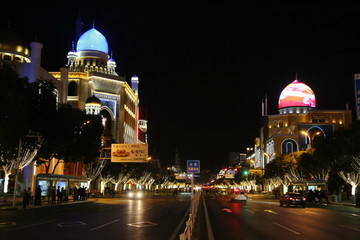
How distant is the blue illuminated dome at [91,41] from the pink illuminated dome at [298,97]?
58.6 metres

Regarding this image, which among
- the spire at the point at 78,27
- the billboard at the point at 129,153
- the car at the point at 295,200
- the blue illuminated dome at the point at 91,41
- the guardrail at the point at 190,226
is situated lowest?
the car at the point at 295,200

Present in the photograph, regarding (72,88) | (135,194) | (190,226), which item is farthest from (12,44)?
(190,226)

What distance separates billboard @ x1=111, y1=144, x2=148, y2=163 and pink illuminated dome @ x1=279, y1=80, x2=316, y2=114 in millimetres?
87546

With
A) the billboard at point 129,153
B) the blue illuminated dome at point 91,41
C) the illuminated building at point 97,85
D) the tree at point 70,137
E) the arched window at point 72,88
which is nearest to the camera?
the tree at point 70,137

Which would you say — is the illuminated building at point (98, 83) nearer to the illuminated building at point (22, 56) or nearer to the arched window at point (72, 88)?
the arched window at point (72, 88)

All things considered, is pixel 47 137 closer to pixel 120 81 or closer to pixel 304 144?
pixel 120 81

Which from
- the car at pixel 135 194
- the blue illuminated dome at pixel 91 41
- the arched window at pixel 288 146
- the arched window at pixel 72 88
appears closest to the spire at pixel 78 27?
the blue illuminated dome at pixel 91 41

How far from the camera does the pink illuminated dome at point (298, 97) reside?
122188 mm

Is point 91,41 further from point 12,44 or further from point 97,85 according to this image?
point 12,44

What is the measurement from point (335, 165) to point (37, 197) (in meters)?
33.8

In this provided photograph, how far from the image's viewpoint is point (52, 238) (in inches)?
542

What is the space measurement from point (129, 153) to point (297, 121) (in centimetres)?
8762

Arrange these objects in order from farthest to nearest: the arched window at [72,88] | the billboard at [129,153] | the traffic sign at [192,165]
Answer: the arched window at [72,88], the billboard at [129,153], the traffic sign at [192,165]

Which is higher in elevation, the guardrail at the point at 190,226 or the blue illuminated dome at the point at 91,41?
the blue illuminated dome at the point at 91,41
